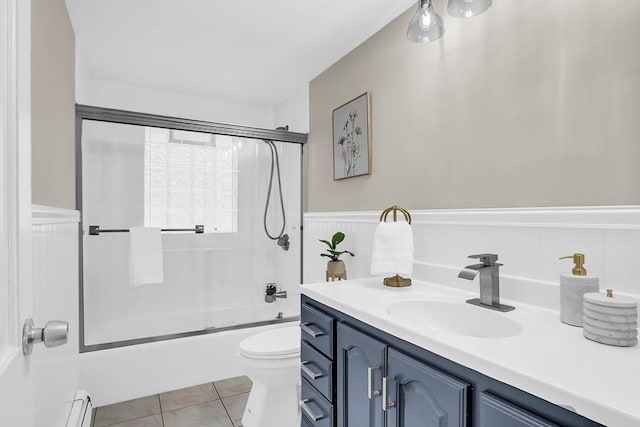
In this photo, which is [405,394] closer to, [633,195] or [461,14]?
[633,195]

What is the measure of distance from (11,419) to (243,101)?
3.24 meters

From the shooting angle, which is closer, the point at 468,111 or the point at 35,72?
the point at 35,72

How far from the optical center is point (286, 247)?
293 centimetres

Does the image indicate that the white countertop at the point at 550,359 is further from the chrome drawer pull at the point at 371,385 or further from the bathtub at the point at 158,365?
the bathtub at the point at 158,365

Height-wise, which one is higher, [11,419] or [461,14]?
[461,14]

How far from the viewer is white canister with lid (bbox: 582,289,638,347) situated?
0.85 m

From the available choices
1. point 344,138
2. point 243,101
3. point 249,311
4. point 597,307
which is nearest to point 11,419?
point 597,307

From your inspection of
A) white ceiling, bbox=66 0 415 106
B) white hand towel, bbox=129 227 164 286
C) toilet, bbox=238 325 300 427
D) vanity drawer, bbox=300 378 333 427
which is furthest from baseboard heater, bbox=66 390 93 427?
white ceiling, bbox=66 0 415 106

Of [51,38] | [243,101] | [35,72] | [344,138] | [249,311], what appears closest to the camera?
[35,72]

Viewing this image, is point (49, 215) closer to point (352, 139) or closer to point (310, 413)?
point (310, 413)

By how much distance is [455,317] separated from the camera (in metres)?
1.33

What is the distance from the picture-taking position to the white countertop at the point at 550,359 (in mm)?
616

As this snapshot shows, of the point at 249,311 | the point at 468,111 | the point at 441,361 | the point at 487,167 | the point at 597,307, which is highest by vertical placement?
the point at 468,111

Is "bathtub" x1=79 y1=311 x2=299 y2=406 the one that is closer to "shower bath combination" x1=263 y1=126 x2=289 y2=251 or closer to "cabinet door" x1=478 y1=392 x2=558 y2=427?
"shower bath combination" x1=263 y1=126 x2=289 y2=251
